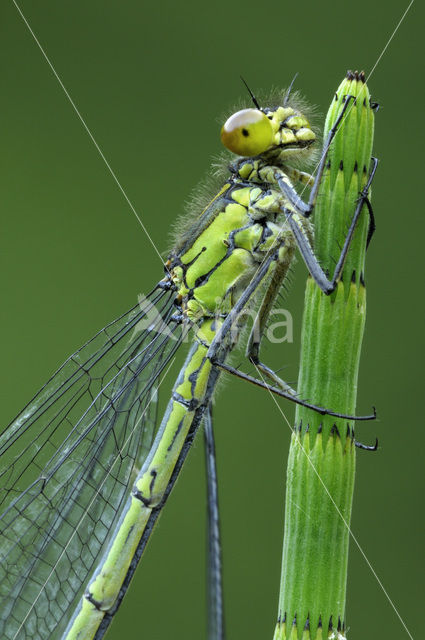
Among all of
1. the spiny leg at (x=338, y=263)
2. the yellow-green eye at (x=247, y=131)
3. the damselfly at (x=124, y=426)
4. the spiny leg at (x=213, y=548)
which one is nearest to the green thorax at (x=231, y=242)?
the damselfly at (x=124, y=426)

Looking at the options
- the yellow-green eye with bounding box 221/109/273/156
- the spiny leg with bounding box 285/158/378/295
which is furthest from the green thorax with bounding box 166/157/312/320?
the spiny leg with bounding box 285/158/378/295

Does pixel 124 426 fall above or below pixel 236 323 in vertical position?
below

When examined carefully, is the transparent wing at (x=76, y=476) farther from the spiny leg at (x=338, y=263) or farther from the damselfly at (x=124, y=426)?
the spiny leg at (x=338, y=263)

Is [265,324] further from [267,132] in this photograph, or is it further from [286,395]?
[267,132]

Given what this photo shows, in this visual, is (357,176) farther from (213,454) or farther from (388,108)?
(388,108)

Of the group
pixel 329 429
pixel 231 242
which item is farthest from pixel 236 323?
pixel 329 429

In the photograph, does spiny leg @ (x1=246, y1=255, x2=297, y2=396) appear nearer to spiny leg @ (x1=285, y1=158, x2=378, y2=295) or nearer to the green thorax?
the green thorax
